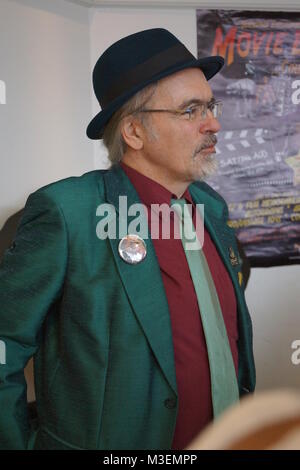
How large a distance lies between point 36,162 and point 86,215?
32.9 inches

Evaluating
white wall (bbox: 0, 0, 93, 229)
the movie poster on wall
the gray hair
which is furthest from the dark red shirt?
the movie poster on wall

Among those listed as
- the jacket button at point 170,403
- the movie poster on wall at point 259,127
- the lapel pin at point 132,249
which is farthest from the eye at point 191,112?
the movie poster on wall at point 259,127

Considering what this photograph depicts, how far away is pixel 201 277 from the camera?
1493 mm

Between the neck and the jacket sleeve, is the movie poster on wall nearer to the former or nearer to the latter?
the neck

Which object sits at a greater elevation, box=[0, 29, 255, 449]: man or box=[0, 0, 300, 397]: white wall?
box=[0, 0, 300, 397]: white wall

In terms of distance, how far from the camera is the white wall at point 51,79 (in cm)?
206

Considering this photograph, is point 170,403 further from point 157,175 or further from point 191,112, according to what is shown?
point 191,112

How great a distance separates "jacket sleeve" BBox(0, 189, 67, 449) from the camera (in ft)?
4.44

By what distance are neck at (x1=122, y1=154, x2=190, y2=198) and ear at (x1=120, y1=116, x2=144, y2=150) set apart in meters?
0.04

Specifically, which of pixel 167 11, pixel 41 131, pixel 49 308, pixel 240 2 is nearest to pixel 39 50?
pixel 41 131

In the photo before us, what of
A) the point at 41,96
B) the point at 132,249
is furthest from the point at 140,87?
the point at 41,96

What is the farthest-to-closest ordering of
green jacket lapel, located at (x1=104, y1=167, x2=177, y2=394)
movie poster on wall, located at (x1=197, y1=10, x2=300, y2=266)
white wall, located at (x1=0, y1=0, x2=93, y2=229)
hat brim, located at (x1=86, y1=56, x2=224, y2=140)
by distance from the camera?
movie poster on wall, located at (x1=197, y1=10, x2=300, y2=266) → white wall, located at (x1=0, y1=0, x2=93, y2=229) → hat brim, located at (x1=86, y1=56, x2=224, y2=140) → green jacket lapel, located at (x1=104, y1=167, x2=177, y2=394)

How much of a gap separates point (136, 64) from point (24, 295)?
2.18 ft

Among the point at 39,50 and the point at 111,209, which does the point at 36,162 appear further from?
the point at 111,209
